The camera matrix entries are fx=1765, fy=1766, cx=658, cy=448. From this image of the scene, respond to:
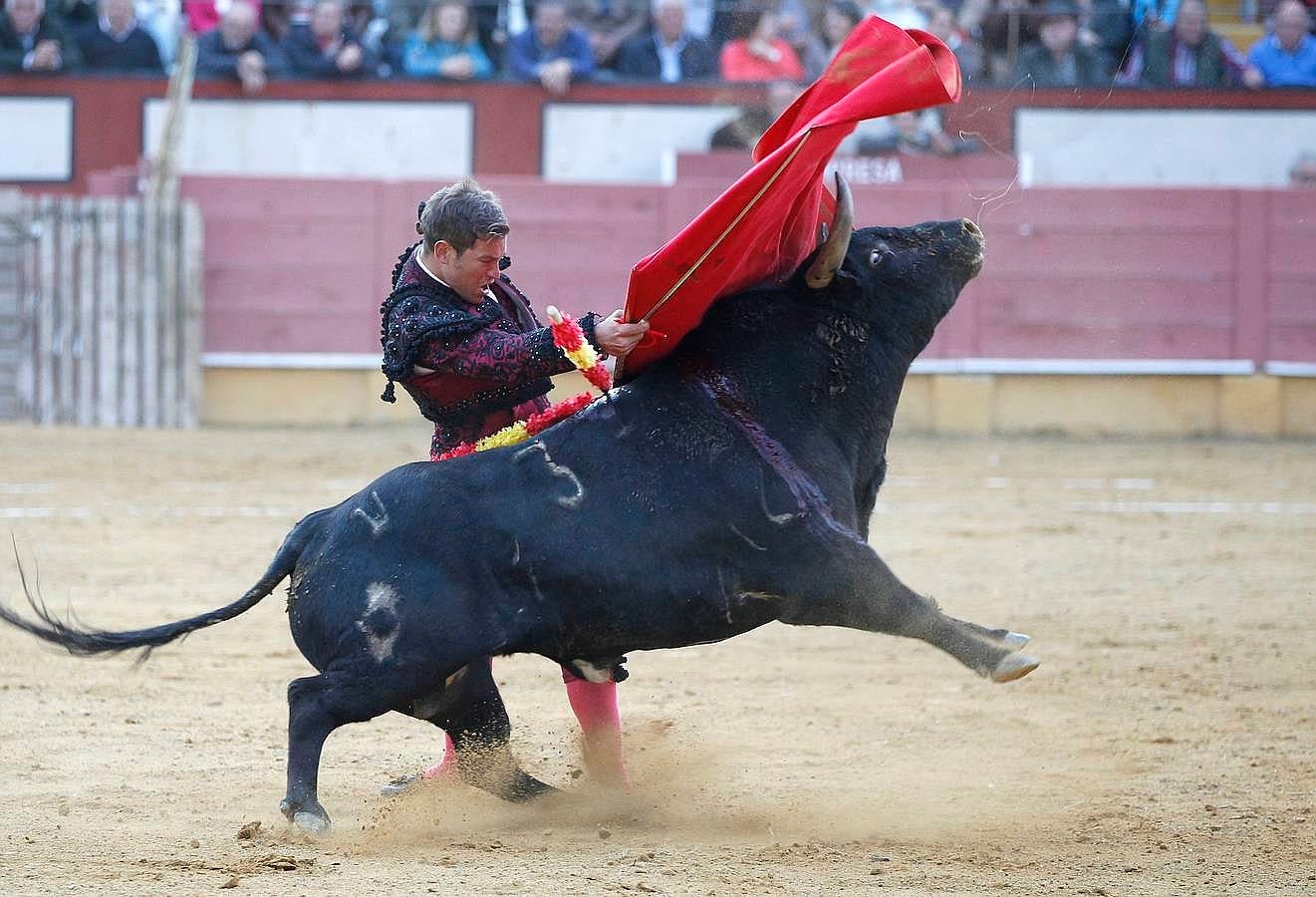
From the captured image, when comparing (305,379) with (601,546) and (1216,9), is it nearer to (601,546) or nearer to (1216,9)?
(1216,9)

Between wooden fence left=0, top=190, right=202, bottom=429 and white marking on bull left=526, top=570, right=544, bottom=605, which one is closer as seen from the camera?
white marking on bull left=526, top=570, right=544, bottom=605

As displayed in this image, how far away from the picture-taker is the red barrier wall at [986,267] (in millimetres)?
10109

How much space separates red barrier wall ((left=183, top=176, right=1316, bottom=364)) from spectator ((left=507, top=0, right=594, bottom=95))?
69 centimetres

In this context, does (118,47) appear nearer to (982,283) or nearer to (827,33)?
(827,33)

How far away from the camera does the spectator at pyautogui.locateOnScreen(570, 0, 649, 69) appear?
10.7 m

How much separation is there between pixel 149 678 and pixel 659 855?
195 cm

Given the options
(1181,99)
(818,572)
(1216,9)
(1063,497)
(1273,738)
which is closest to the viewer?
(818,572)

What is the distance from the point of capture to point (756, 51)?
9.79 m

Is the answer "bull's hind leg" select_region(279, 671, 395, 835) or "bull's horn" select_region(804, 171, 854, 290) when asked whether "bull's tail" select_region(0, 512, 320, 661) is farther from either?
"bull's horn" select_region(804, 171, 854, 290)

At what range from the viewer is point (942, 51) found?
3023mm

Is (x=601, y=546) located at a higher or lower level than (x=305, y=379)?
higher

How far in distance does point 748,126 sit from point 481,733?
7.42 metres

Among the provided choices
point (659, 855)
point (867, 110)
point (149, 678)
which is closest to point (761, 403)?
point (867, 110)

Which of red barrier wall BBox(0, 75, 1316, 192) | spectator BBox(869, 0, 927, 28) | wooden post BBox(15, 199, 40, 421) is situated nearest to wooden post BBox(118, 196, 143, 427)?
wooden post BBox(15, 199, 40, 421)
